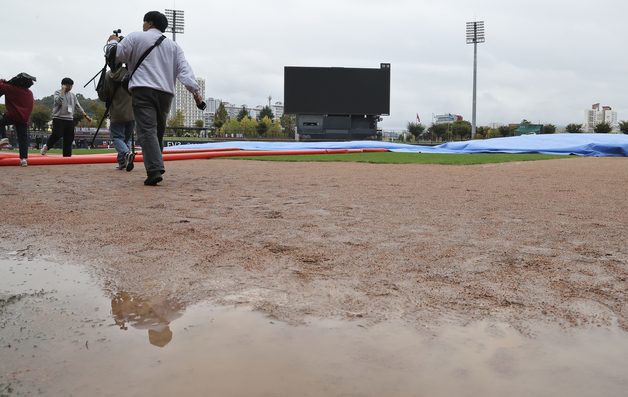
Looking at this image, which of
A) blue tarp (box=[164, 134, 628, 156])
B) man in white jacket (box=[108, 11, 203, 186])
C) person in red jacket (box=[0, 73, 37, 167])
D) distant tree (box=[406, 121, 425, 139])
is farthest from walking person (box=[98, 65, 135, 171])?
distant tree (box=[406, 121, 425, 139])

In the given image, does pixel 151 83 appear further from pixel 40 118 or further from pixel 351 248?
pixel 40 118

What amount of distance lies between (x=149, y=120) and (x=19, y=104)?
355 centimetres

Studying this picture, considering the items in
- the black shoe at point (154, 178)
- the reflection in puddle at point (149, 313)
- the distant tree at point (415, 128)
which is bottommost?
the reflection in puddle at point (149, 313)

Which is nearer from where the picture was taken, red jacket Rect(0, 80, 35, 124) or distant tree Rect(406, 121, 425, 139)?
red jacket Rect(0, 80, 35, 124)

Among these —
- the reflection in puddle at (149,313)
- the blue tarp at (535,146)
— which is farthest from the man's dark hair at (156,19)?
the blue tarp at (535,146)

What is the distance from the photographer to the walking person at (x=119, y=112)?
6.25 m

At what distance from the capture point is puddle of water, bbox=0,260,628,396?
1.08m

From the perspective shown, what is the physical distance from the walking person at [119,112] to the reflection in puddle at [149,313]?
16.3ft

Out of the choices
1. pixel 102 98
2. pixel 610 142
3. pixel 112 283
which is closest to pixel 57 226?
pixel 112 283

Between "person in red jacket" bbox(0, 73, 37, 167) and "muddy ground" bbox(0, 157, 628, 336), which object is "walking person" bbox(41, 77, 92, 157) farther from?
"muddy ground" bbox(0, 157, 628, 336)

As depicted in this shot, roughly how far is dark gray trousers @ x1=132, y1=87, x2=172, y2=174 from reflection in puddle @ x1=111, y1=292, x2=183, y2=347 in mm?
3363

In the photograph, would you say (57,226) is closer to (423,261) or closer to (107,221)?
(107,221)

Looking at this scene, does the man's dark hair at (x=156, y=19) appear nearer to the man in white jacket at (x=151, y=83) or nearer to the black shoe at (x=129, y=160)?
the man in white jacket at (x=151, y=83)

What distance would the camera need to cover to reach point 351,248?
2307mm
